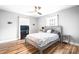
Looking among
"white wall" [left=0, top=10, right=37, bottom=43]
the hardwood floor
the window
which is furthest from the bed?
"white wall" [left=0, top=10, right=37, bottom=43]

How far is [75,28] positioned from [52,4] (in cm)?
77

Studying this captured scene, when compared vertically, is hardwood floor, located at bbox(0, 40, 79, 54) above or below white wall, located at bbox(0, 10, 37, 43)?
below

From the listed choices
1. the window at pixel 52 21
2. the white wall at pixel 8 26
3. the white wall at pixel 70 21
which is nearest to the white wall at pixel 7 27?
the white wall at pixel 8 26

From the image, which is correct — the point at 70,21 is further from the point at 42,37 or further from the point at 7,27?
the point at 7,27

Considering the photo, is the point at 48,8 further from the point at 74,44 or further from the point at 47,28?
the point at 74,44

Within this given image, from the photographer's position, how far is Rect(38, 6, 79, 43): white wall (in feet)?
4.20

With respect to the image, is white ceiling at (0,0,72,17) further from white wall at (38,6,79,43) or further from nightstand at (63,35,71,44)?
nightstand at (63,35,71,44)

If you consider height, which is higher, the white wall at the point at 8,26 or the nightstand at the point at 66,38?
the white wall at the point at 8,26

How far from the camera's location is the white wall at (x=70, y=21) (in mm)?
1281

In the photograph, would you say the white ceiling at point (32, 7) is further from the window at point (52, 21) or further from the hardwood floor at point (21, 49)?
the hardwood floor at point (21, 49)

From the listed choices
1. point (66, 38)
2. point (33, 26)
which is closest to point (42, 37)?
point (33, 26)
